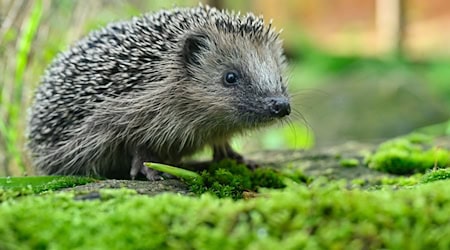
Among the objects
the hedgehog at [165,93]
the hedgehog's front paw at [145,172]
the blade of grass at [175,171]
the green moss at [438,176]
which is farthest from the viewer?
the hedgehog at [165,93]

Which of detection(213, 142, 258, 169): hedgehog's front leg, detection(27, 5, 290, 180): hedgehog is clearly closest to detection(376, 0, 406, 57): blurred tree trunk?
detection(213, 142, 258, 169): hedgehog's front leg

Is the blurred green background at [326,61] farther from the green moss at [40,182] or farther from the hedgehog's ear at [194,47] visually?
the green moss at [40,182]

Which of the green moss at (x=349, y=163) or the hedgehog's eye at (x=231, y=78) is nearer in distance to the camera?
the hedgehog's eye at (x=231, y=78)

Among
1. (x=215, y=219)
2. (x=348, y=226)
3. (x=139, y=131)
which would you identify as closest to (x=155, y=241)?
(x=215, y=219)

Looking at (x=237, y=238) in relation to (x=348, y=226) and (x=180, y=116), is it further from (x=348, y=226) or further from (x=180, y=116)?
(x=180, y=116)

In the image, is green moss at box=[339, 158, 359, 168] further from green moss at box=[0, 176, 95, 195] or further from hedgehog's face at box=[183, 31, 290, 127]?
green moss at box=[0, 176, 95, 195]

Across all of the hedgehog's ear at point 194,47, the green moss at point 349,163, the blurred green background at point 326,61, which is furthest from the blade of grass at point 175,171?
the green moss at point 349,163

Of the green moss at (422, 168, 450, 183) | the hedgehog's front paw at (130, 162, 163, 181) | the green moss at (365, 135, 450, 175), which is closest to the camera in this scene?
the green moss at (422, 168, 450, 183)
